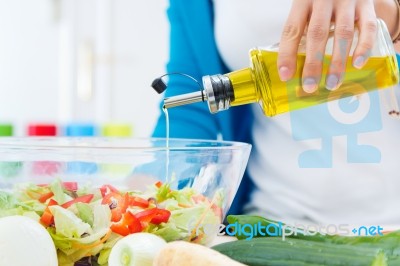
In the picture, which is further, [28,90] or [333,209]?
[28,90]

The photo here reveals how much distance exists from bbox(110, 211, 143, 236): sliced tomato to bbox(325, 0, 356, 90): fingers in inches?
7.5

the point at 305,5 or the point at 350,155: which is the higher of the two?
the point at 305,5

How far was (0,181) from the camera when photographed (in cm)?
58

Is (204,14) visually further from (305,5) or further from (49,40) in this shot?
(49,40)

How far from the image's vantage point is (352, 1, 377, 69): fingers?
52cm

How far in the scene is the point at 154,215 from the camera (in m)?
0.55

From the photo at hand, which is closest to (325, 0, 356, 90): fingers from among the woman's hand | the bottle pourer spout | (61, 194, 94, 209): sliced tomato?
the woman's hand

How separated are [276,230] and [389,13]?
22cm

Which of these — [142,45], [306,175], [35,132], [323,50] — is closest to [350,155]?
[306,175]

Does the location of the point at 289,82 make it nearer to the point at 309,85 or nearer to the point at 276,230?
the point at 309,85

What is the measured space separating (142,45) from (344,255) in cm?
172

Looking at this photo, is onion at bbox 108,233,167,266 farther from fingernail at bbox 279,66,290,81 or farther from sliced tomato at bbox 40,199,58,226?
fingernail at bbox 279,66,290,81

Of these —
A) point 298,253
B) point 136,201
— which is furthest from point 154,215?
point 298,253

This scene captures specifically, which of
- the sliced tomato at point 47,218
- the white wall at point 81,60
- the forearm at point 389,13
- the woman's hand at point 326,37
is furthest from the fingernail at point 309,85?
the white wall at point 81,60
